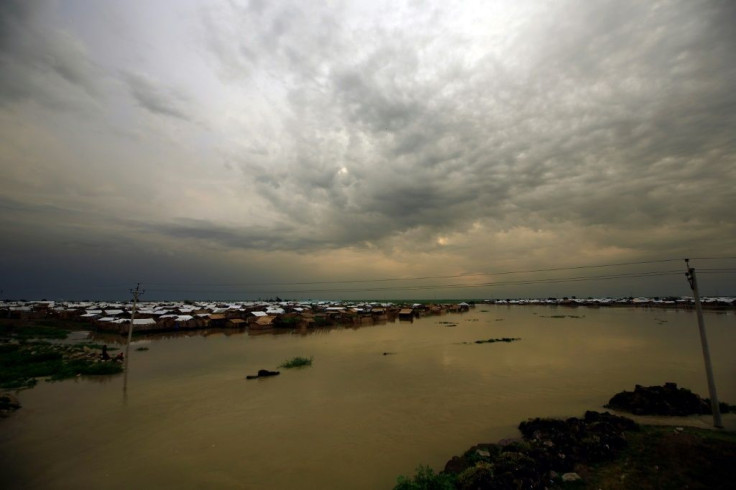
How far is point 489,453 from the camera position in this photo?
334 inches

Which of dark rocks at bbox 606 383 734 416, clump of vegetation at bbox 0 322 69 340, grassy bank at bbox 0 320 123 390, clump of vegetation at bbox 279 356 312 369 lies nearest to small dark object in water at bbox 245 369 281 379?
clump of vegetation at bbox 279 356 312 369

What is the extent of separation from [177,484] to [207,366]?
49.1 feet

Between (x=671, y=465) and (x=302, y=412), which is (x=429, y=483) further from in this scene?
(x=302, y=412)

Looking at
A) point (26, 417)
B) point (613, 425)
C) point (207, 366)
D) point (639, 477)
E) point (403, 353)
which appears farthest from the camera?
point (403, 353)

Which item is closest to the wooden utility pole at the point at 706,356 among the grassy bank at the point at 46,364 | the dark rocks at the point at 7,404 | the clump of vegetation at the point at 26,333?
the dark rocks at the point at 7,404

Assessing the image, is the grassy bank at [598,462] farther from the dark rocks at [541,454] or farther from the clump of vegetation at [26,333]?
the clump of vegetation at [26,333]

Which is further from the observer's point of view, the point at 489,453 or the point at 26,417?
the point at 26,417

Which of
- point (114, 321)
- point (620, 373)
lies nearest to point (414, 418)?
point (620, 373)

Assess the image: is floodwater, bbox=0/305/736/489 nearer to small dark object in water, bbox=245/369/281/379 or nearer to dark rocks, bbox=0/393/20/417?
dark rocks, bbox=0/393/20/417

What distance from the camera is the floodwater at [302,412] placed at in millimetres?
8633

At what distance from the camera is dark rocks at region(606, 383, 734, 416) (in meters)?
11.5

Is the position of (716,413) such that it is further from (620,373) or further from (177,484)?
(177,484)

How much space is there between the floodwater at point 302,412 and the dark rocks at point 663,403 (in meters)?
0.62

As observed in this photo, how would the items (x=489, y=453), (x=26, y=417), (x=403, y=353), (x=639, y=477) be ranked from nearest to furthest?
(x=639, y=477), (x=489, y=453), (x=26, y=417), (x=403, y=353)
